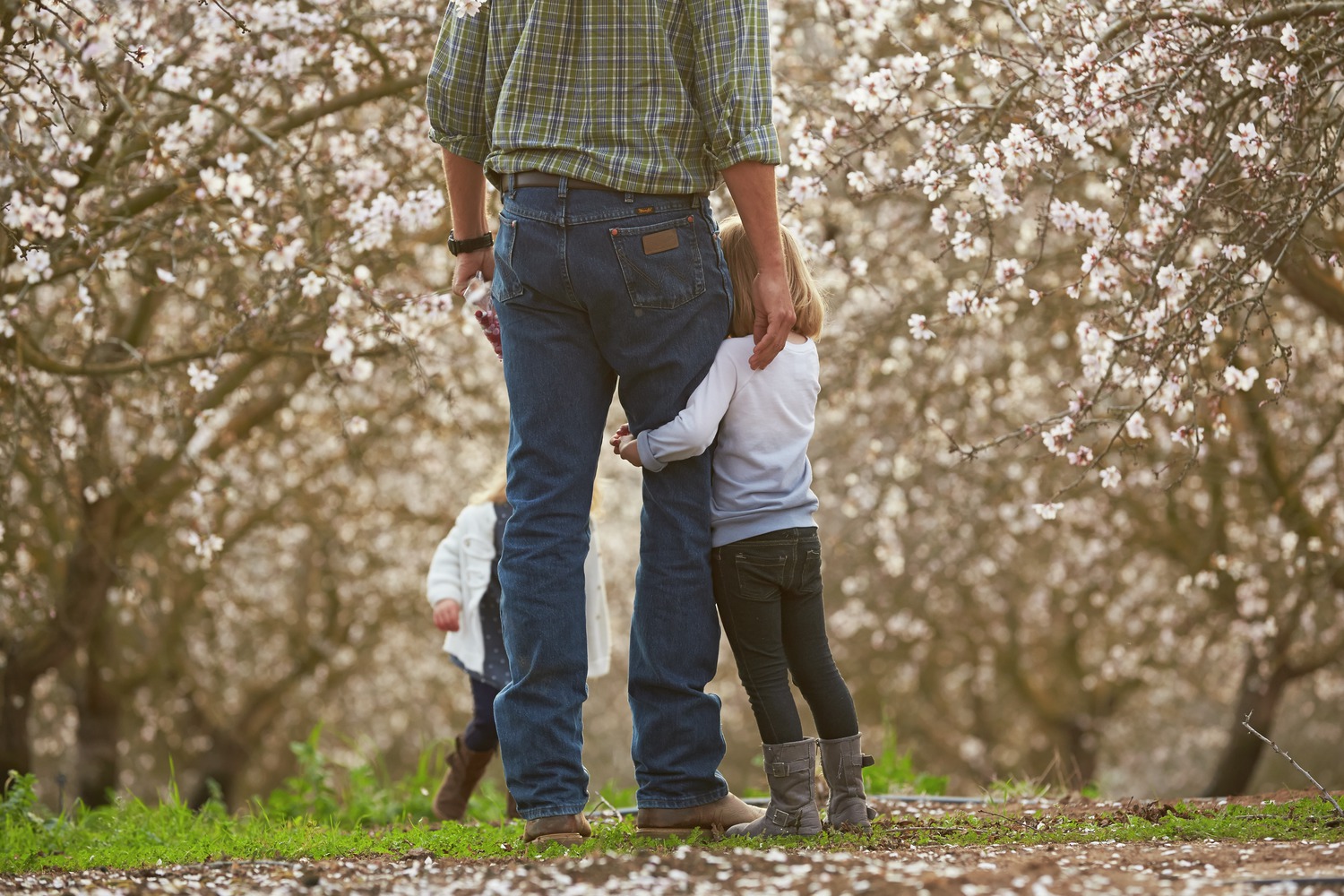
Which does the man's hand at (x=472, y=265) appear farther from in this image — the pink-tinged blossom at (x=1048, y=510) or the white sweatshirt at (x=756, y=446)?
the pink-tinged blossom at (x=1048, y=510)

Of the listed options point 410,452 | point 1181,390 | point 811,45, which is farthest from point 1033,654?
point 1181,390

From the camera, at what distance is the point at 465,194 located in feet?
9.32

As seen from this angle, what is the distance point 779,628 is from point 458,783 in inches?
68.6

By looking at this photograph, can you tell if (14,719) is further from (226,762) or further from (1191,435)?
(1191,435)

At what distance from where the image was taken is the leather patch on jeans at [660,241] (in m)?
2.50

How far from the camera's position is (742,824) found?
261 centimetres

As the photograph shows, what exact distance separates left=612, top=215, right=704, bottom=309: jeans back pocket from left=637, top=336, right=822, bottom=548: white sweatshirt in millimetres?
178

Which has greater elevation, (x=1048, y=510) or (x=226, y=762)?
(x=1048, y=510)

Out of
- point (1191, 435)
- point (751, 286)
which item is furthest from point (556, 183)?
point (1191, 435)

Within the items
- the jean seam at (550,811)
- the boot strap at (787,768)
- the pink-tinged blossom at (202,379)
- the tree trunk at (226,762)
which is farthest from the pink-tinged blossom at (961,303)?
the tree trunk at (226,762)

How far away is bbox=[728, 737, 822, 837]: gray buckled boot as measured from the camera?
8.41 feet

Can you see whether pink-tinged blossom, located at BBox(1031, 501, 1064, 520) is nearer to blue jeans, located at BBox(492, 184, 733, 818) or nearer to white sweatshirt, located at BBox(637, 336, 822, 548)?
white sweatshirt, located at BBox(637, 336, 822, 548)

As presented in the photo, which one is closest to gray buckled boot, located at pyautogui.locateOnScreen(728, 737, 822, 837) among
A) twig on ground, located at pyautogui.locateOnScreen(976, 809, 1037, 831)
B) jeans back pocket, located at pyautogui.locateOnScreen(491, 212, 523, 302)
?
twig on ground, located at pyautogui.locateOnScreen(976, 809, 1037, 831)

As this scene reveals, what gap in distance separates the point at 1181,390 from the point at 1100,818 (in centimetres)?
119
